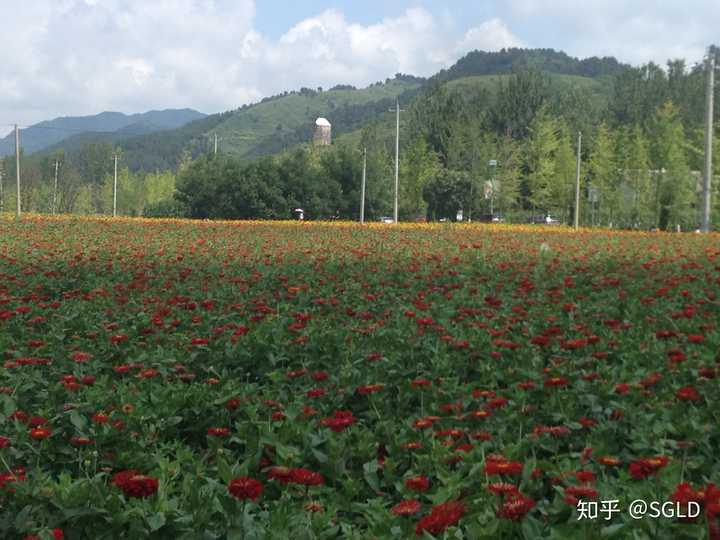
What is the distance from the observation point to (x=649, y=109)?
291 ft

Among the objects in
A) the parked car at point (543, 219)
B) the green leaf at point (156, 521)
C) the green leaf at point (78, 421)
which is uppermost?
the parked car at point (543, 219)

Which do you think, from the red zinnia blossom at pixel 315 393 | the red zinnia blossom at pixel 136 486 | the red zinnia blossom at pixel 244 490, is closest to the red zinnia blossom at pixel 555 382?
the red zinnia blossom at pixel 315 393

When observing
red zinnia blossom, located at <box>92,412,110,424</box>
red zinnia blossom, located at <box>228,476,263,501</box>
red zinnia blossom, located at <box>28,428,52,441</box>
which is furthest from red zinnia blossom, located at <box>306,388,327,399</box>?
red zinnia blossom, located at <box>228,476,263,501</box>

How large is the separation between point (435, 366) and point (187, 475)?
1.83 m

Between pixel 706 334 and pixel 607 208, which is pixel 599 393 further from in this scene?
pixel 607 208

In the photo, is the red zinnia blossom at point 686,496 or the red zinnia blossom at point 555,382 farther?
the red zinnia blossom at point 555,382

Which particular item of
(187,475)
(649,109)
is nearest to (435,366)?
(187,475)

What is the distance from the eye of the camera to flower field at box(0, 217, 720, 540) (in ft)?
7.27

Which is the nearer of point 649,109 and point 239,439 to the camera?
point 239,439

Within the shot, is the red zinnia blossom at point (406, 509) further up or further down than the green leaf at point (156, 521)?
further up

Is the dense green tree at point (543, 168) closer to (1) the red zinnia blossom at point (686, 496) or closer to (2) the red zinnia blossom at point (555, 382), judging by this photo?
(2) the red zinnia blossom at point (555, 382)

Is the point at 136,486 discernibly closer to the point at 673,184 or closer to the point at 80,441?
the point at 80,441

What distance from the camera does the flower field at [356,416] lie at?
2.21 metres

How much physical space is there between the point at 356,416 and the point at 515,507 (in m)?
1.64
